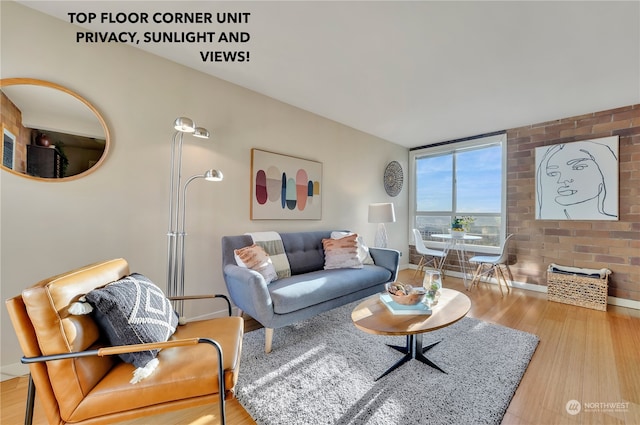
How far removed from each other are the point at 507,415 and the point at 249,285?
68.4 inches

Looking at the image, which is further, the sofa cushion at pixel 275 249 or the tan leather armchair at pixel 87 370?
the sofa cushion at pixel 275 249

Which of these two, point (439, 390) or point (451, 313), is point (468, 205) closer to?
point (451, 313)

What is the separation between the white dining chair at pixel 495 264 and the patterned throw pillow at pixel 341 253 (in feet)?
5.81

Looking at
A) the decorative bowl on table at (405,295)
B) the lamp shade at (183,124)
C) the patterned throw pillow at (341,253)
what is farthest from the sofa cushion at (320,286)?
the lamp shade at (183,124)

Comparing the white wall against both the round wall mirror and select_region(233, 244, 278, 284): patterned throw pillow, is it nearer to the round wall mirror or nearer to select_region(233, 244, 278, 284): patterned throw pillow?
the round wall mirror

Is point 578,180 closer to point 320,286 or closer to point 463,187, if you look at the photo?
point 463,187

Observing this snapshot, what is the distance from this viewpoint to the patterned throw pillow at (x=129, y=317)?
1.11 meters

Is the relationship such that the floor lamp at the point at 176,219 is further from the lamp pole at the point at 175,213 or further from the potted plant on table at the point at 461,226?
the potted plant on table at the point at 461,226

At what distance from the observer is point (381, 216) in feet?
12.3

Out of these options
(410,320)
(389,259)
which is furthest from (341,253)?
(410,320)

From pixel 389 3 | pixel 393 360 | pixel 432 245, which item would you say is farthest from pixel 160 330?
pixel 432 245

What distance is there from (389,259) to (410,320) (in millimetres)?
1446

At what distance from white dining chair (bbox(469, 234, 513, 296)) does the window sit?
28cm

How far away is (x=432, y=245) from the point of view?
184 inches
